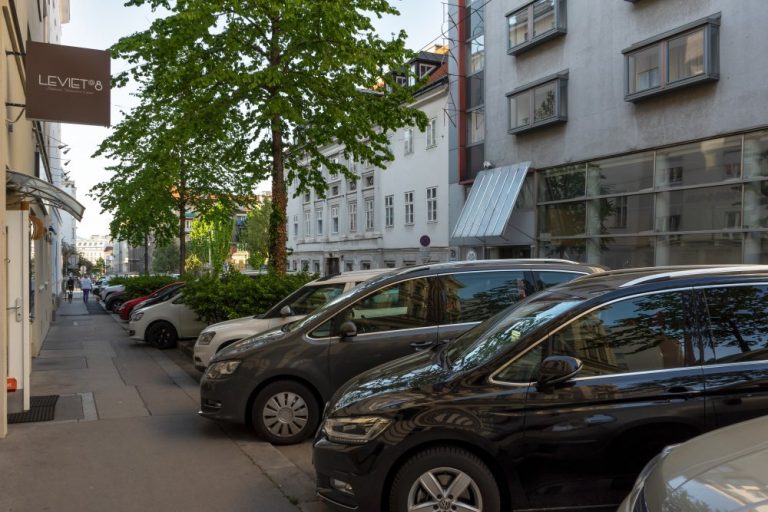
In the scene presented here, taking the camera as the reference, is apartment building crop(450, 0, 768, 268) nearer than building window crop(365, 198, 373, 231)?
Yes

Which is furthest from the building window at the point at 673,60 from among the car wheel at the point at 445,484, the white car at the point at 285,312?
the car wheel at the point at 445,484

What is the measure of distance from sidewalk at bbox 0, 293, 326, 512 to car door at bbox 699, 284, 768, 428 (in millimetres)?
2944

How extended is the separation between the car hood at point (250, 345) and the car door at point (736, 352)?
4229 mm

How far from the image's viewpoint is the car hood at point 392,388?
4.32 metres

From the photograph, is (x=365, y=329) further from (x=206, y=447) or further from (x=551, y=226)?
(x=551, y=226)

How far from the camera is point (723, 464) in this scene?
2684mm

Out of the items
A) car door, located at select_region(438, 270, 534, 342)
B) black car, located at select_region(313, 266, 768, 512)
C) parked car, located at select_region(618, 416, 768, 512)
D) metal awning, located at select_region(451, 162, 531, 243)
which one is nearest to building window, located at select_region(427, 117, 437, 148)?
metal awning, located at select_region(451, 162, 531, 243)

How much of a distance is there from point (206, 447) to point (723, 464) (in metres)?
5.40

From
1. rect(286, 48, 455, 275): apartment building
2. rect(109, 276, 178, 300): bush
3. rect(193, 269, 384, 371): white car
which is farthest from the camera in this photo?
rect(286, 48, 455, 275): apartment building

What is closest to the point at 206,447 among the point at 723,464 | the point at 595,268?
the point at 595,268

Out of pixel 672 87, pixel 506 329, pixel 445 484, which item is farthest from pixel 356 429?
pixel 672 87

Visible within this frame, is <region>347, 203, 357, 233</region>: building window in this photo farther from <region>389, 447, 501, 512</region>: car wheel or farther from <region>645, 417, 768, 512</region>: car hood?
<region>645, 417, 768, 512</region>: car hood

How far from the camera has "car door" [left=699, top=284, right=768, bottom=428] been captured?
13.3ft

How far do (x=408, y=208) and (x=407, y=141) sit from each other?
339 cm
